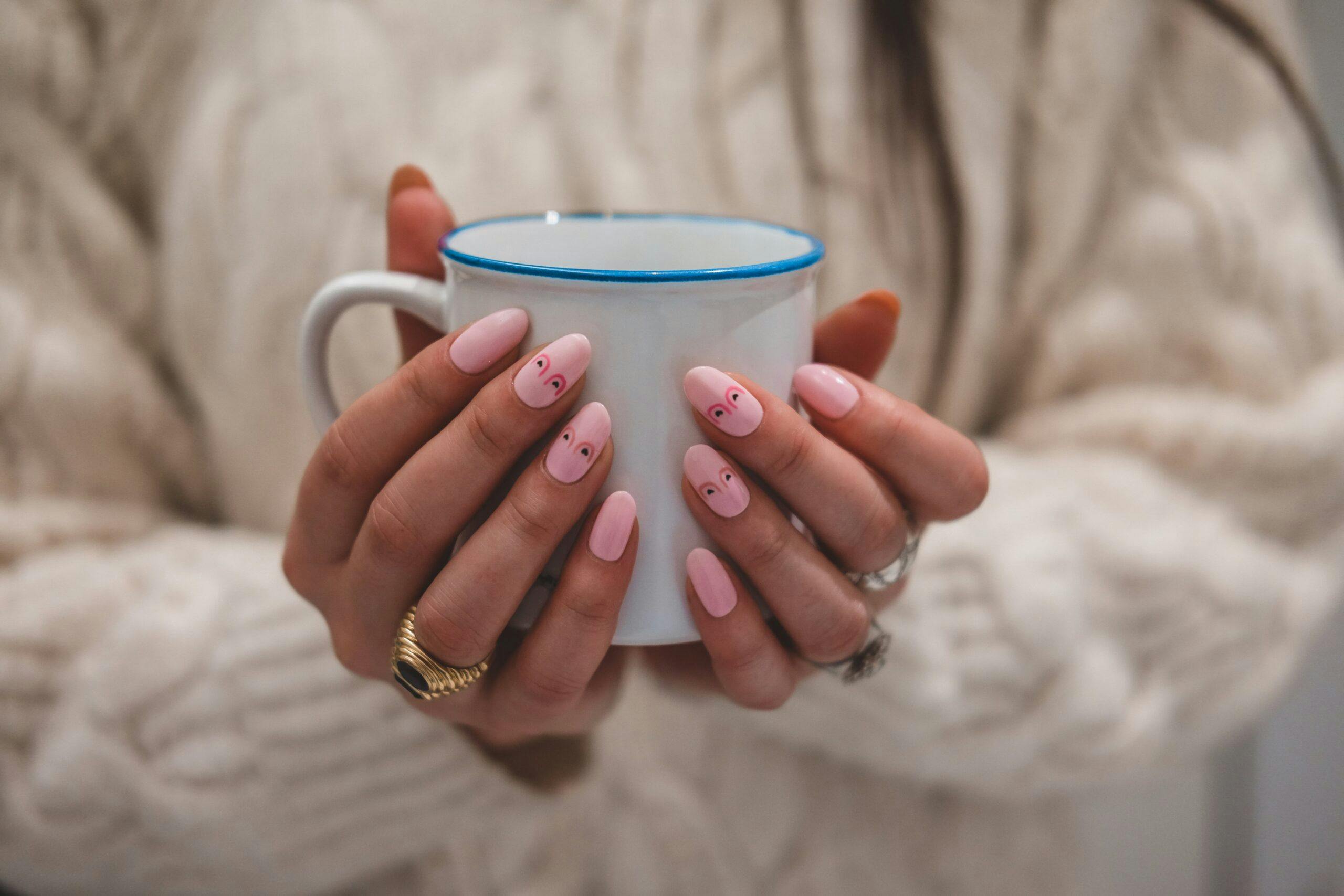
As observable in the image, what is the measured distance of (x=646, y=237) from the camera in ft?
1.60

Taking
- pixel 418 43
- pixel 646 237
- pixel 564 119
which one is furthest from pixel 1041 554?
pixel 418 43

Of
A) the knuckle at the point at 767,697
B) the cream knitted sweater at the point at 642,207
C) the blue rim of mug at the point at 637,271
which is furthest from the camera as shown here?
the cream knitted sweater at the point at 642,207

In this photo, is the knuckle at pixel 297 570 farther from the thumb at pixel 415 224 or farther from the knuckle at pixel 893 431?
the knuckle at pixel 893 431

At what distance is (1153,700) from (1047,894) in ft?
0.86

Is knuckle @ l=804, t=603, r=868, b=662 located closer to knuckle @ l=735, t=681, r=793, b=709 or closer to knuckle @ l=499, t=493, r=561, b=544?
knuckle @ l=735, t=681, r=793, b=709

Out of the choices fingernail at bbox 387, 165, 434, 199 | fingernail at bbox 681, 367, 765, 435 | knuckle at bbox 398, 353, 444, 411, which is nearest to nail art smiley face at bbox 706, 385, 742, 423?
fingernail at bbox 681, 367, 765, 435

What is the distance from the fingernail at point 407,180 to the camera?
47 centimetres

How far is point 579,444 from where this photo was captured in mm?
350

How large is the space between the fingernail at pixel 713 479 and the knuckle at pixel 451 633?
11cm

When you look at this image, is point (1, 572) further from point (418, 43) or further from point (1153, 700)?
point (1153, 700)

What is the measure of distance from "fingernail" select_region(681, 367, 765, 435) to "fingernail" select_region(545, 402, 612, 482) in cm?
4

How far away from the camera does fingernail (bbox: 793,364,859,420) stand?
39 cm

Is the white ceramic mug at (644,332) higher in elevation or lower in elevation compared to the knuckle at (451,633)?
higher

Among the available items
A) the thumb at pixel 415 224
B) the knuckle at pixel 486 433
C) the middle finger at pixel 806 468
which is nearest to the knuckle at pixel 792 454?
the middle finger at pixel 806 468
